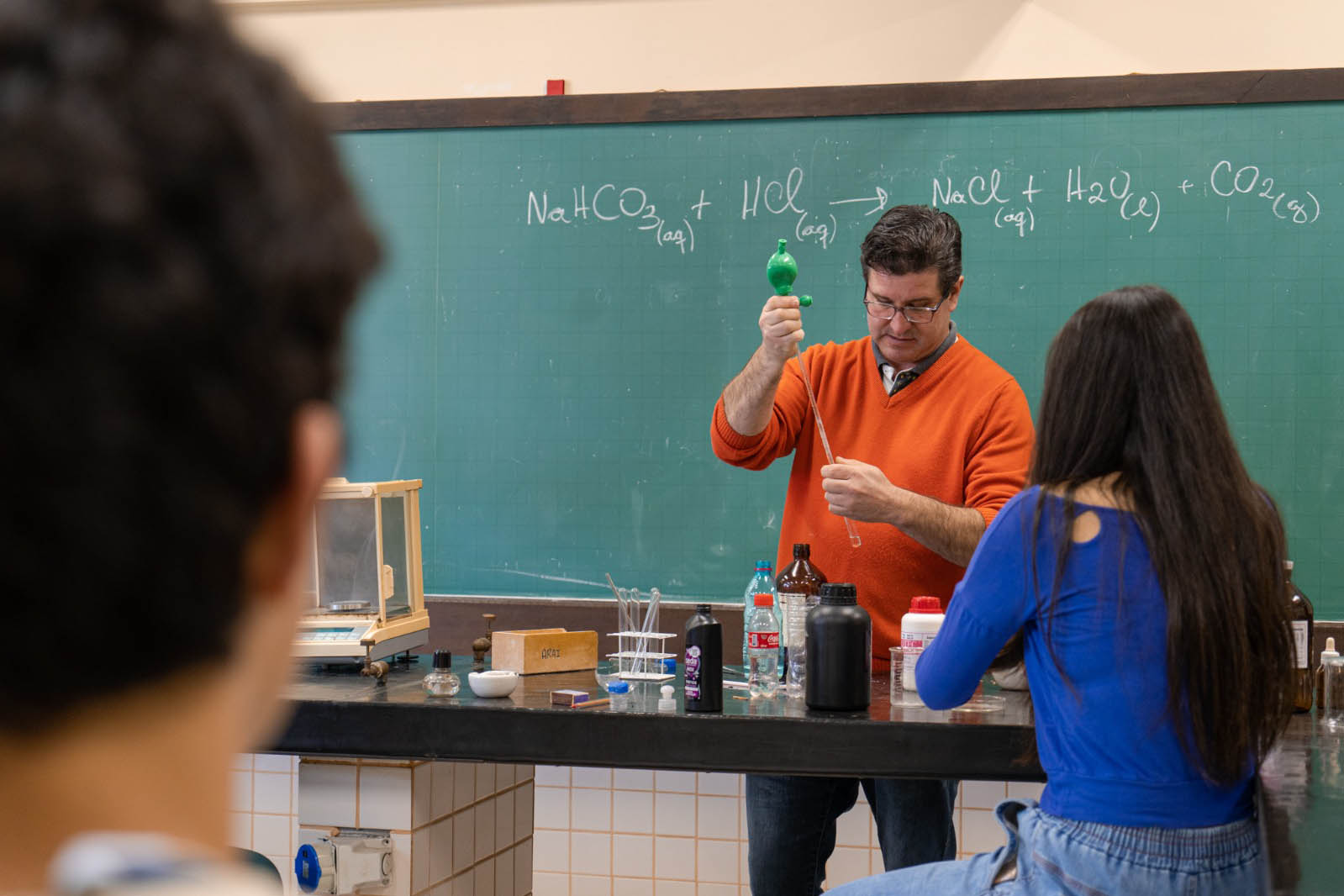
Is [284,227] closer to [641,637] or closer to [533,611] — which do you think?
[641,637]

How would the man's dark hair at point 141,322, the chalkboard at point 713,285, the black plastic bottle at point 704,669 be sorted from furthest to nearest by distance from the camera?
the chalkboard at point 713,285 < the black plastic bottle at point 704,669 < the man's dark hair at point 141,322

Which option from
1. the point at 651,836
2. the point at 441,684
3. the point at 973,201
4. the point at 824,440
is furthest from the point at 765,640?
the point at 973,201

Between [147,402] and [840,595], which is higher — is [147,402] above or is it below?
above

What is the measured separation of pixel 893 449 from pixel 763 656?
54 centimetres

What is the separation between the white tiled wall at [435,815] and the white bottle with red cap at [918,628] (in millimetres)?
913

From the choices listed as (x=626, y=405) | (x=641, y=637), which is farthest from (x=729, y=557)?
(x=641, y=637)

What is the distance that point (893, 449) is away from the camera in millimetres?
2424

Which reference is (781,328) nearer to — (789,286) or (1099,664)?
(789,286)

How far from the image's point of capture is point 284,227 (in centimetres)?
29

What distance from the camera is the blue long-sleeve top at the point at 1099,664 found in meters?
1.43

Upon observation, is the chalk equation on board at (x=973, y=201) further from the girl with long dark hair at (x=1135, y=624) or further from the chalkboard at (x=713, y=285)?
the girl with long dark hair at (x=1135, y=624)

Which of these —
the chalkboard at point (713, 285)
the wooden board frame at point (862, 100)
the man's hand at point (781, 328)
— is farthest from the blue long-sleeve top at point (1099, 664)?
the wooden board frame at point (862, 100)

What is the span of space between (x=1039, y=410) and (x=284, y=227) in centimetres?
144

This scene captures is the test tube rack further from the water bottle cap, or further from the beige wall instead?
the beige wall
